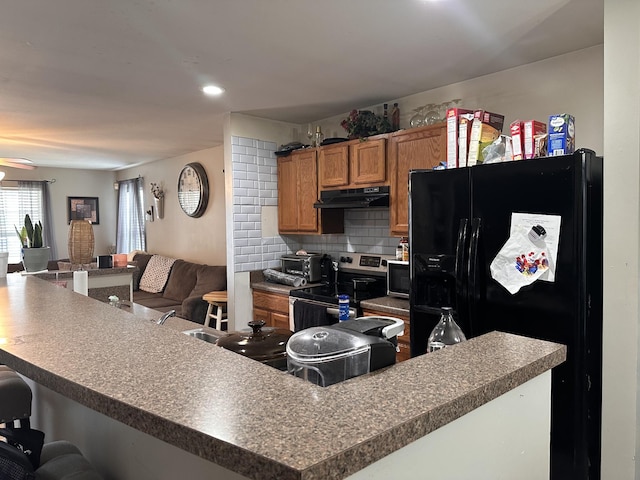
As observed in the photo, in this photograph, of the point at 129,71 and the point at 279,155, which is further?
the point at 279,155

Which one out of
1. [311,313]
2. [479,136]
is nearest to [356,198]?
[311,313]

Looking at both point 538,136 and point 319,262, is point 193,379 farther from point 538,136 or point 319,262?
point 319,262

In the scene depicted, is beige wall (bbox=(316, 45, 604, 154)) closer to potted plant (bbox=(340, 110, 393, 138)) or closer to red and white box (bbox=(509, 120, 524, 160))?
potted plant (bbox=(340, 110, 393, 138))

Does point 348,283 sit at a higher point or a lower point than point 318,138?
lower

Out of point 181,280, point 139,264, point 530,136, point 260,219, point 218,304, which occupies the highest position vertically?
point 530,136

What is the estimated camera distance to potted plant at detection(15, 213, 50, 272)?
8.93ft

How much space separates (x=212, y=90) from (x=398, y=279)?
189 centimetres

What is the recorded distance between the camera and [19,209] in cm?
717

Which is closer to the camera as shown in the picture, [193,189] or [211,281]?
[211,281]

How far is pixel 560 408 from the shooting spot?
→ 1.93 m

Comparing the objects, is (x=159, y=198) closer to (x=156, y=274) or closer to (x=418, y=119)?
(x=156, y=274)

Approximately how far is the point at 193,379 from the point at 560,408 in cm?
176

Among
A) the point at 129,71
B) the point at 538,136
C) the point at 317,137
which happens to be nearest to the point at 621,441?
the point at 538,136

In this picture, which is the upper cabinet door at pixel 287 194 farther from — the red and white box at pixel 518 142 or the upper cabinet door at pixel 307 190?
the red and white box at pixel 518 142
